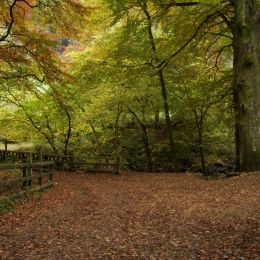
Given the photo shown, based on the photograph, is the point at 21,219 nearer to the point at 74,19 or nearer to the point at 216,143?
the point at 74,19

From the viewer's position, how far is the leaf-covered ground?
5938 millimetres

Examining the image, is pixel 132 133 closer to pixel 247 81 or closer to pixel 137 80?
pixel 137 80

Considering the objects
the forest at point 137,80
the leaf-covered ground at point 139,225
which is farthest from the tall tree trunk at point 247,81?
the leaf-covered ground at point 139,225

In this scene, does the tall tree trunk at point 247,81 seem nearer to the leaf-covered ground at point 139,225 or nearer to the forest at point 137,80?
the forest at point 137,80

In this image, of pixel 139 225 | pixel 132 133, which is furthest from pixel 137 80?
pixel 139 225

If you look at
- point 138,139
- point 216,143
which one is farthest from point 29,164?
point 216,143

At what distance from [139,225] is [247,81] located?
815 centimetres

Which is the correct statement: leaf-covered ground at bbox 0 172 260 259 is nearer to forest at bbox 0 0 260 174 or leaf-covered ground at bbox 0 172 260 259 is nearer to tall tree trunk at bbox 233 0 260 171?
tall tree trunk at bbox 233 0 260 171

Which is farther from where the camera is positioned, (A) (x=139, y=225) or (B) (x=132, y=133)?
(B) (x=132, y=133)

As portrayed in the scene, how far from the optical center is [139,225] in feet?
25.1

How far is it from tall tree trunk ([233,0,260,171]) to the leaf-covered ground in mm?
2311

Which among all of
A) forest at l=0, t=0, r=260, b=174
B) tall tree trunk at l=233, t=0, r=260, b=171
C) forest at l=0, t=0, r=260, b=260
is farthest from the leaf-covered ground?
forest at l=0, t=0, r=260, b=174

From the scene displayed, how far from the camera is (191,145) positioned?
23.4 m

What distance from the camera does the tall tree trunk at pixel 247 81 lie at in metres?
13.6
